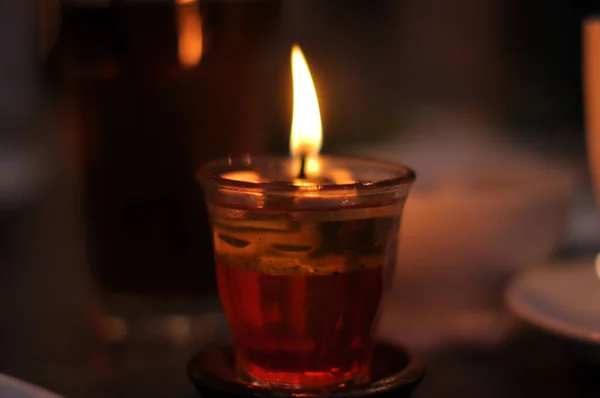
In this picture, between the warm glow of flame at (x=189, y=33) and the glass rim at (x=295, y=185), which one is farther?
the warm glow of flame at (x=189, y=33)

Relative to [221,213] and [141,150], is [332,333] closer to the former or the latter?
[221,213]

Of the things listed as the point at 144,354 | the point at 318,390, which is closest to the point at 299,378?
the point at 318,390

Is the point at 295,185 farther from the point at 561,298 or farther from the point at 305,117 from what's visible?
the point at 561,298

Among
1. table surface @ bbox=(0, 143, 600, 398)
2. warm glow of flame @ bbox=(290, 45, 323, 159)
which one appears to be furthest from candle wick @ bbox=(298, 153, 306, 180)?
table surface @ bbox=(0, 143, 600, 398)

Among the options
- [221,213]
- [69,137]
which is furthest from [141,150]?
[221,213]

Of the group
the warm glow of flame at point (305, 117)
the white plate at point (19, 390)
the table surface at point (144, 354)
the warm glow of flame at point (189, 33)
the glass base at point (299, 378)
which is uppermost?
the warm glow of flame at point (189, 33)

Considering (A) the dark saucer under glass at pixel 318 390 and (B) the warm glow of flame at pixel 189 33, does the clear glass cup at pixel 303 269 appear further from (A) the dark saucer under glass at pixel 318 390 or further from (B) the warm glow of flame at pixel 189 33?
(B) the warm glow of flame at pixel 189 33

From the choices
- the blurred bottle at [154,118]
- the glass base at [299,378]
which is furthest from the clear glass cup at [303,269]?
the blurred bottle at [154,118]
